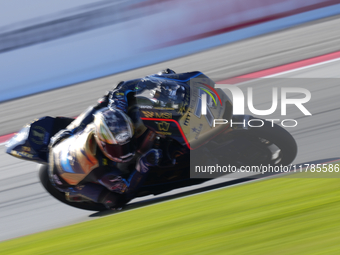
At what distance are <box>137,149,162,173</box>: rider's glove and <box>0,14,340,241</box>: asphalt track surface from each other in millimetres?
712

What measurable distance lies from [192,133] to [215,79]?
501 centimetres

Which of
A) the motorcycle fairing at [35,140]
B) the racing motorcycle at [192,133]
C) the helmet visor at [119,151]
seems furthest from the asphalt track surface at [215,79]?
the helmet visor at [119,151]

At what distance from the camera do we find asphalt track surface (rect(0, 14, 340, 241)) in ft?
14.6

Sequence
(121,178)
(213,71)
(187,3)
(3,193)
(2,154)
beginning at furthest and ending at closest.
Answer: (187,3) < (213,71) < (2,154) < (3,193) < (121,178)

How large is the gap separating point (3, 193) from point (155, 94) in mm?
2952

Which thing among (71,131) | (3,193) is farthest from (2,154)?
(71,131)

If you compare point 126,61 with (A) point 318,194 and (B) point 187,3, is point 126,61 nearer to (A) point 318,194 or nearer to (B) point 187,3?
(B) point 187,3

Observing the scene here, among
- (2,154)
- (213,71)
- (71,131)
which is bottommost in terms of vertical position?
(2,154)

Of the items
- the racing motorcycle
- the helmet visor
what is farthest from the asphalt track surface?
the helmet visor

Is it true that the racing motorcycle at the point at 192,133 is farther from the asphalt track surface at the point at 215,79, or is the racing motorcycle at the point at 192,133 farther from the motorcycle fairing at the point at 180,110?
the asphalt track surface at the point at 215,79

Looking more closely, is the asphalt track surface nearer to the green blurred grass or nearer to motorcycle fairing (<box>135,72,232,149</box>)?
the green blurred grass

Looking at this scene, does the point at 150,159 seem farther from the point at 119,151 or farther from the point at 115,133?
the point at 115,133

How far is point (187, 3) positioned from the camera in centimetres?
1052

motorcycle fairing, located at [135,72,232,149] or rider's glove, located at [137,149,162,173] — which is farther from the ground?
motorcycle fairing, located at [135,72,232,149]
